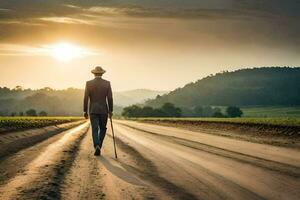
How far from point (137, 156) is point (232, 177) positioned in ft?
16.8

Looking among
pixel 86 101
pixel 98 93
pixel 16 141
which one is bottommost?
pixel 16 141

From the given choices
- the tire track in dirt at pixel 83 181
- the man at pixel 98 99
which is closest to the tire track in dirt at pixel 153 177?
the tire track in dirt at pixel 83 181

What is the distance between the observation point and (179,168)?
1141 centimetres

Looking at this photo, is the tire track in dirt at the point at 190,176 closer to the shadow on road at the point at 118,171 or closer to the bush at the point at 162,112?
the shadow on road at the point at 118,171

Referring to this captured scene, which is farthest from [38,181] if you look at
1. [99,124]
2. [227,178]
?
[99,124]

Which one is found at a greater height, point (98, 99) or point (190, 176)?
point (98, 99)

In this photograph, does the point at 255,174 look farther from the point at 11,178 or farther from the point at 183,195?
the point at 11,178

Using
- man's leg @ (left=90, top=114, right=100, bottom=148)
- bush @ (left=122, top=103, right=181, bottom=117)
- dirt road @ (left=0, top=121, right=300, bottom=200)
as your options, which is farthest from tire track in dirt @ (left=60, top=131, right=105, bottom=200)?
bush @ (left=122, top=103, right=181, bottom=117)

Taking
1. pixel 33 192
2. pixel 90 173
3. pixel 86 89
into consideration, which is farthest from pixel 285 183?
pixel 86 89

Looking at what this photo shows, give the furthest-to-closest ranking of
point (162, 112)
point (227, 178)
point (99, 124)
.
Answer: point (162, 112) → point (99, 124) → point (227, 178)

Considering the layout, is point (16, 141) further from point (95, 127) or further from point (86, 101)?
point (95, 127)

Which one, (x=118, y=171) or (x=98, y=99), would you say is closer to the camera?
(x=118, y=171)

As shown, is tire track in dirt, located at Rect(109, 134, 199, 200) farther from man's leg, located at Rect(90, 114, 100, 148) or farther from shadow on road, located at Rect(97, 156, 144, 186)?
man's leg, located at Rect(90, 114, 100, 148)

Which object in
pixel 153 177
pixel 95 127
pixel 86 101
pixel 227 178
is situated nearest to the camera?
pixel 227 178
